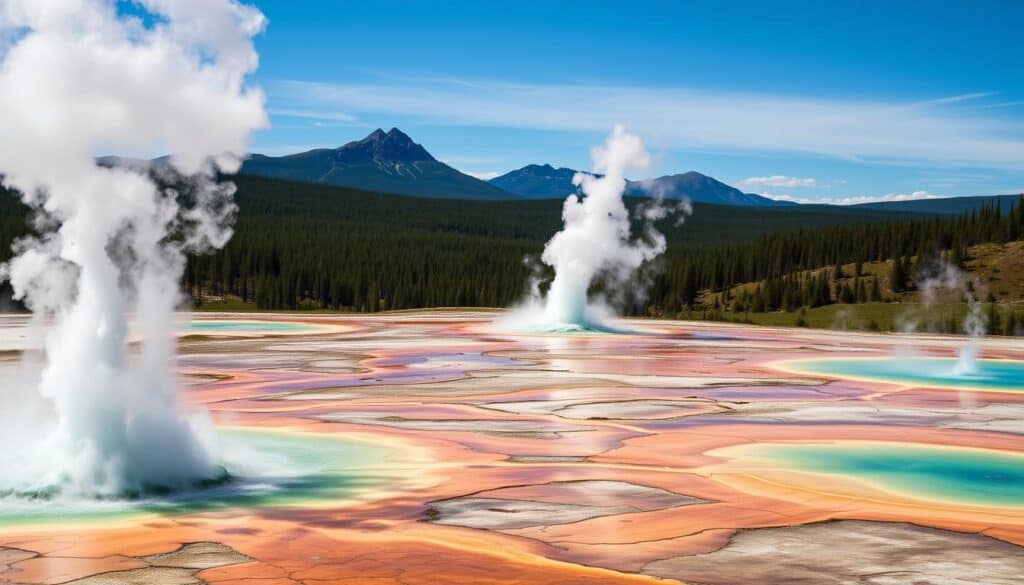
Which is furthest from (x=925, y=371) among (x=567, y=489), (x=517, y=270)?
(x=517, y=270)

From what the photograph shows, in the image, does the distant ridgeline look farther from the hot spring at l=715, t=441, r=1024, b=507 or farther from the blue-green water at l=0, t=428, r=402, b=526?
the blue-green water at l=0, t=428, r=402, b=526

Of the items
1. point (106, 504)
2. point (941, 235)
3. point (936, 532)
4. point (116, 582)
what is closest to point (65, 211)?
point (106, 504)

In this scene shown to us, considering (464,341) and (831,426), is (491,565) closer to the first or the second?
(831,426)

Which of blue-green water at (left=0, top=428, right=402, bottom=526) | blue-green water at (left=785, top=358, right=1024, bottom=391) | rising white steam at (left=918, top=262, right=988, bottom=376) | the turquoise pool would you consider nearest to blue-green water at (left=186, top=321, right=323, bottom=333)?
the turquoise pool

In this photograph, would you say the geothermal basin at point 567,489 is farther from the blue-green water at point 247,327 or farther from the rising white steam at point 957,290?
the rising white steam at point 957,290

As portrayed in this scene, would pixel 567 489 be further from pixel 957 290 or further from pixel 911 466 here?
pixel 957 290
